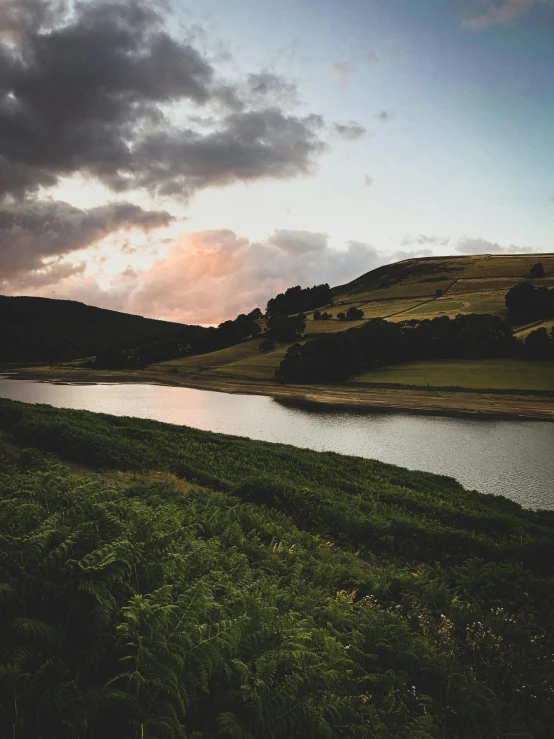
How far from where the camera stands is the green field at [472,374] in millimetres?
76250

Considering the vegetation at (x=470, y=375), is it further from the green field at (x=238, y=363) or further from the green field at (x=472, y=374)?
the green field at (x=238, y=363)

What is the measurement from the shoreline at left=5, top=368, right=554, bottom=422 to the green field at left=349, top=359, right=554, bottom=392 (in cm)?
402

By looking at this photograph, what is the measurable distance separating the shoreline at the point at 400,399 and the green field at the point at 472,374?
4.02 metres

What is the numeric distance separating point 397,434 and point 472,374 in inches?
1759

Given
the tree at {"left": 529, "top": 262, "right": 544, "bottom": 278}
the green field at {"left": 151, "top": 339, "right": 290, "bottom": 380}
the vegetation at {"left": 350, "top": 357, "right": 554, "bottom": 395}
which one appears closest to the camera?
the vegetation at {"left": 350, "top": 357, "right": 554, "bottom": 395}

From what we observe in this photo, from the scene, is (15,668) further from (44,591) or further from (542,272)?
(542,272)

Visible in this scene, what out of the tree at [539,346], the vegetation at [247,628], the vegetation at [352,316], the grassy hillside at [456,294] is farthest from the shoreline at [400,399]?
the vegetation at [352,316]

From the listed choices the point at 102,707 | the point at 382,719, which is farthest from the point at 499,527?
the point at 102,707

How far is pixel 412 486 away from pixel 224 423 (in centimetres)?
3168

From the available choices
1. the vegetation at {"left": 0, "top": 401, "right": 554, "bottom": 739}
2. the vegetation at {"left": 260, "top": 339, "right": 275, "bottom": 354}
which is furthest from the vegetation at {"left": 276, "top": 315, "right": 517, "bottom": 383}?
the vegetation at {"left": 0, "top": 401, "right": 554, "bottom": 739}

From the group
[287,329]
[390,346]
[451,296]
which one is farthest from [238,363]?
[451,296]

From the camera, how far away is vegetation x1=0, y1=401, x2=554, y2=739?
4750mm

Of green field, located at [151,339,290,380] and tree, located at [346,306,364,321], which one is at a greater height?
tree, located at [346,306,364,321]

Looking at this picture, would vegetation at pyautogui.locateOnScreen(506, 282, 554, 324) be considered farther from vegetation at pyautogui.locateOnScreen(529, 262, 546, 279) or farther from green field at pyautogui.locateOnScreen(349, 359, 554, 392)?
vegetation at pyautogui.locateOnScreen(529, 262, 546, 279)
